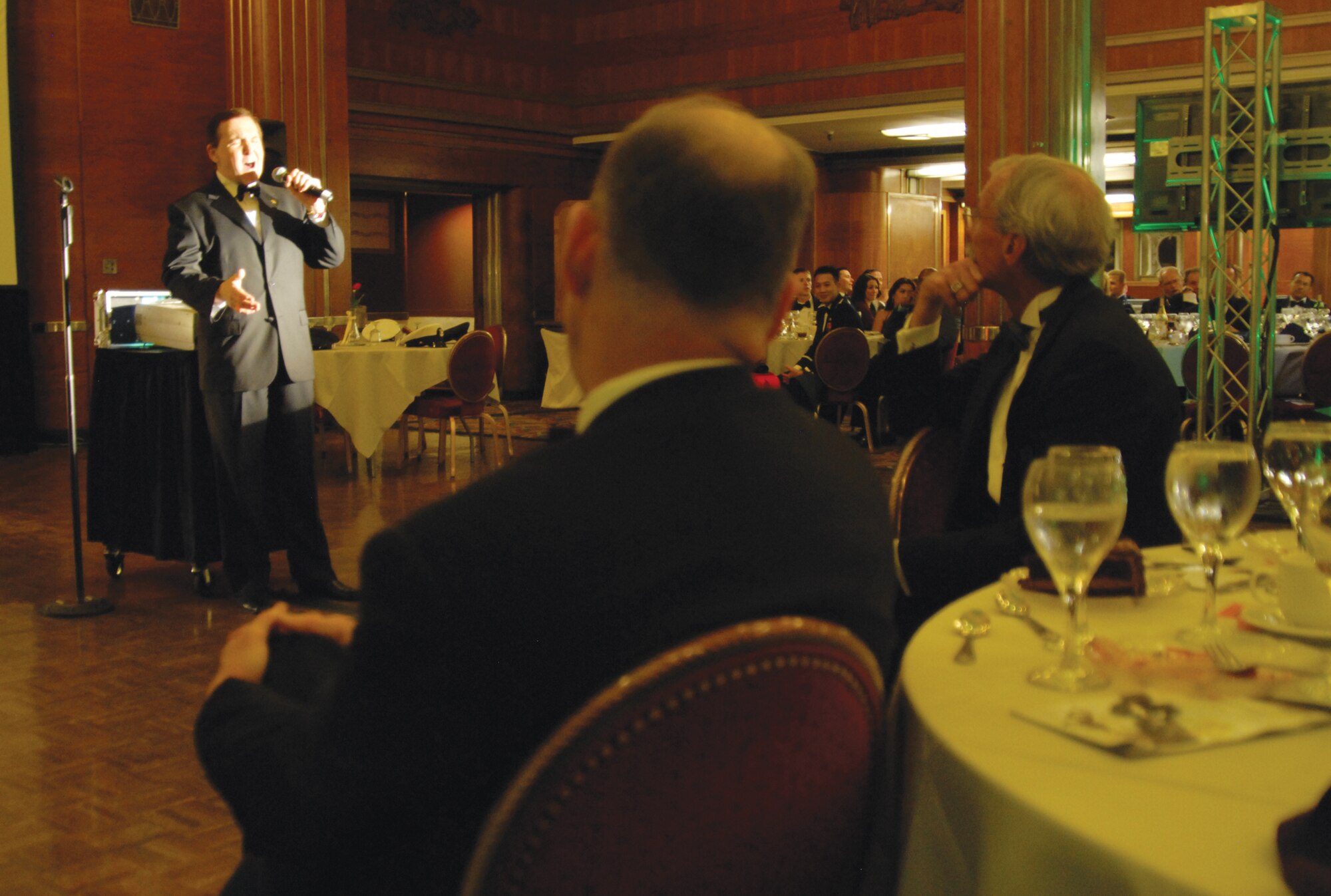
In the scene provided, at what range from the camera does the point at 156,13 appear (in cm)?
945

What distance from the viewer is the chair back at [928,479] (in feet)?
7.29

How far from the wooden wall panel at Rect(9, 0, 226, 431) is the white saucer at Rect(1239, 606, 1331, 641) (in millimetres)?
9262

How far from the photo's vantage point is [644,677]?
74cm

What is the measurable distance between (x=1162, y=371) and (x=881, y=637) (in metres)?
1.30

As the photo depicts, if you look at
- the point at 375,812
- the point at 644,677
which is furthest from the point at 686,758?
the point at 375,812

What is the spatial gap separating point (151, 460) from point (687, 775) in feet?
13.2

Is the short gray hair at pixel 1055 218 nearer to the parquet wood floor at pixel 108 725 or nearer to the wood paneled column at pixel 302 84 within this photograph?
the parquet wood floor at pixel 108 725

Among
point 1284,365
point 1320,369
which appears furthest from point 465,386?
point 1284,365

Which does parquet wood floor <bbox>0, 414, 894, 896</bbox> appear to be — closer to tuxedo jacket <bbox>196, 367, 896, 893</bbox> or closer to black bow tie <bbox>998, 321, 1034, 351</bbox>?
tuxedo jacket <bbox>196, 367, 896, 893</bbox>

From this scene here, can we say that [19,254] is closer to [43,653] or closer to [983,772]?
[43,653]

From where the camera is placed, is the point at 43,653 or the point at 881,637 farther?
the point at 43,653

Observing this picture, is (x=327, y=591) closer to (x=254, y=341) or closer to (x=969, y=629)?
(x=254, y=341)

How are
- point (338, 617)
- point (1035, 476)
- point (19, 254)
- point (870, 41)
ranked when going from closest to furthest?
point (1035, 476) < point (338, 617) < point (19, 254) < point (870, 41)

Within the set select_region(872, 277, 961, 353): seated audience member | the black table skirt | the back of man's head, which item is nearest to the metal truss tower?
select_region(872, 277, 961, 353): seated audience member
